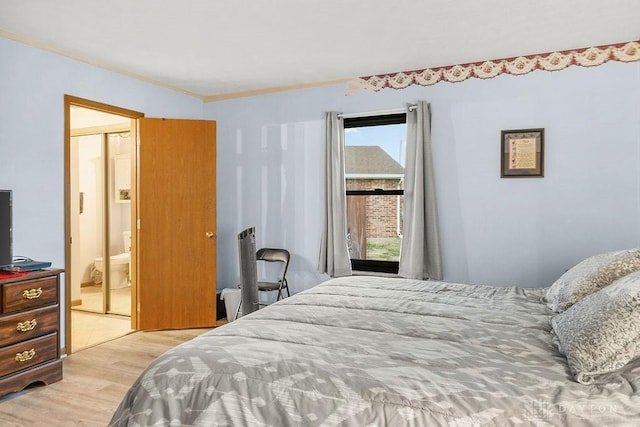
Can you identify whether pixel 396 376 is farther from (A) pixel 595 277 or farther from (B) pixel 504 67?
(B) pixel 504 67

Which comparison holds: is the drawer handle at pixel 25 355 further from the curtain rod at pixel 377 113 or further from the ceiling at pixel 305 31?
the curtain rod at pixel 377 113

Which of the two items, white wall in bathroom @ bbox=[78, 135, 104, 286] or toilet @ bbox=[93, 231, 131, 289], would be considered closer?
toilet @ bbox=[93, 231, 131, 289]

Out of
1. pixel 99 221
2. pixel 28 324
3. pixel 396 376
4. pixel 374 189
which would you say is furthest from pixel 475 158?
pixel 99 221

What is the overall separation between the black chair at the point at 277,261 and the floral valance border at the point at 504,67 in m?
1.81

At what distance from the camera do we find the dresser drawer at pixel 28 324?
9.16ft

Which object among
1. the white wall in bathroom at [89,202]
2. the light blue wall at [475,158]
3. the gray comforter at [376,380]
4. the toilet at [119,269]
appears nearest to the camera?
the gray comforter at [376,380]

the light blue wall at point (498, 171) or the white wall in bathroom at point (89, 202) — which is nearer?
the light blue wall at point (498, 171)

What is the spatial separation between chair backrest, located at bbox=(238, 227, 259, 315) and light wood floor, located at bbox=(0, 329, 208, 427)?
36.7 inches

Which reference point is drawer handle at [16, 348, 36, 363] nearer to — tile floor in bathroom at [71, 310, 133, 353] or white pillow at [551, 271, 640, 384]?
tile floor in bathroom at [71, 310, 133, 353]

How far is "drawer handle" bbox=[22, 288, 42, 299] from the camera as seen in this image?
2904 millimetres

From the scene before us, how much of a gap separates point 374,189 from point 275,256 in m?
1.24

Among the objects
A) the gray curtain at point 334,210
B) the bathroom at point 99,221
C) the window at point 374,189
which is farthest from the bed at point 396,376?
the bathroom at point 99,221

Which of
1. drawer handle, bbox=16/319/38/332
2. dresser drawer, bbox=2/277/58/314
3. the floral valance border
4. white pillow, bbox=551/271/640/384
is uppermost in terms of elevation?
the floral valance border

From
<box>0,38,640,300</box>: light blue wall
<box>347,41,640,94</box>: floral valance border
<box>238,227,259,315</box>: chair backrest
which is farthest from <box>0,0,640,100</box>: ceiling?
<box>238,227,259,315</box>: chair backrest
